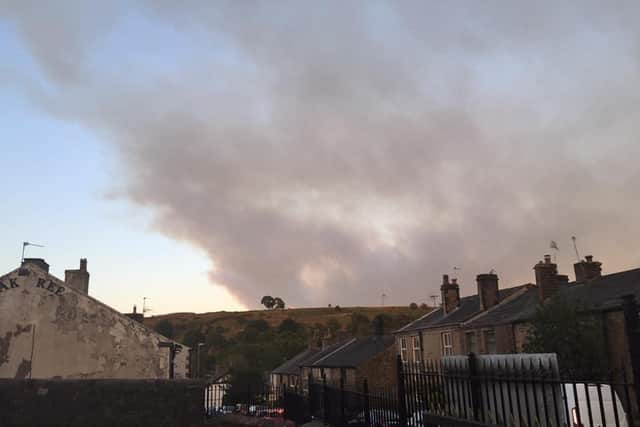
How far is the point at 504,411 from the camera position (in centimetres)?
649

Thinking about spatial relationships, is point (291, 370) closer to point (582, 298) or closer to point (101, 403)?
point (582, 298)

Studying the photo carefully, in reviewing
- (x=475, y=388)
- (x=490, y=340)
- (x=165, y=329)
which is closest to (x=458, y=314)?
(x=490, y=340)

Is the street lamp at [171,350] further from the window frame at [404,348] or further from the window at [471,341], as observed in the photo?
the window frame at [404,348]

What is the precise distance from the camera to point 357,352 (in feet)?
153

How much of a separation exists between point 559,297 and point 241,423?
15.6m

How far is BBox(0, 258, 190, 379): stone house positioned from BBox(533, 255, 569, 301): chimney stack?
21519 mm

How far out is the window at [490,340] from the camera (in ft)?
109

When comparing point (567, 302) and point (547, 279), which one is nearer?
point (567, 302)

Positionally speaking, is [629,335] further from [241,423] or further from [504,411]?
[241,423]

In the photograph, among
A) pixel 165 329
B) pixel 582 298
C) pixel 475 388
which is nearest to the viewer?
pixel 475 388

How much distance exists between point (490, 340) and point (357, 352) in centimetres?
1581

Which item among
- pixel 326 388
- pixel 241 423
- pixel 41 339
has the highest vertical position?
pixel 41 339

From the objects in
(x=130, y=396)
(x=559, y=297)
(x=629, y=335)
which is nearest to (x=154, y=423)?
(x=130, y=396)

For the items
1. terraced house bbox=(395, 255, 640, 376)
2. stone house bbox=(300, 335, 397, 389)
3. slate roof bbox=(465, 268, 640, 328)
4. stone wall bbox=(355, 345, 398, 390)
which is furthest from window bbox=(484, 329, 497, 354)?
stone wall bbox=(355, 345, 398, 390)
